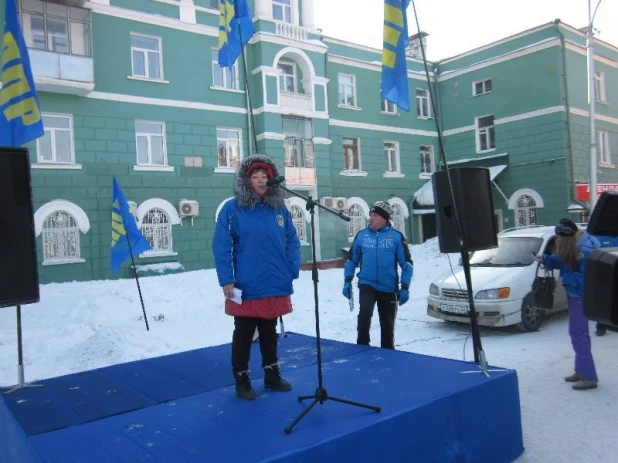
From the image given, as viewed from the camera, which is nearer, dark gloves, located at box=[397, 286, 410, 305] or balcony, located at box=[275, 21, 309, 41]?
dark gloves, located at box=[397, 286, 410, 305]

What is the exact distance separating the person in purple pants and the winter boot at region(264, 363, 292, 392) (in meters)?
3.00

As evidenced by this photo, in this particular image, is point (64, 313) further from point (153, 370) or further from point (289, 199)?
point (289, 199)

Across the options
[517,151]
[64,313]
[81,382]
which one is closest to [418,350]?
[81,382]

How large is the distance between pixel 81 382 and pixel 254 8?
17.3 m

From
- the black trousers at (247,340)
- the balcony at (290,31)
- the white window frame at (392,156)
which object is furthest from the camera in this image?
the white window frame at (392,156)

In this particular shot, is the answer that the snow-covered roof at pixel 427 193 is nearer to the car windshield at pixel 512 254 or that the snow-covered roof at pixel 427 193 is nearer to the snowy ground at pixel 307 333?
the snowy ground at pixel 307 333

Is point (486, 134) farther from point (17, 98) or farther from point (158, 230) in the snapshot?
point (17, 98)

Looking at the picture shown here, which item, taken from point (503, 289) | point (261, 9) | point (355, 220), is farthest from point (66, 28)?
point (503, 289)

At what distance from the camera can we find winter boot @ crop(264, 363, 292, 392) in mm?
3811

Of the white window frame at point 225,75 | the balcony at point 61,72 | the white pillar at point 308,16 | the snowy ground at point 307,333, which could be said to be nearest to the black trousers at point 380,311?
the snowy ground at point 307,333

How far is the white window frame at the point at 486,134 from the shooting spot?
2388cm

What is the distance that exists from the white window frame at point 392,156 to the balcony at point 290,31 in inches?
249

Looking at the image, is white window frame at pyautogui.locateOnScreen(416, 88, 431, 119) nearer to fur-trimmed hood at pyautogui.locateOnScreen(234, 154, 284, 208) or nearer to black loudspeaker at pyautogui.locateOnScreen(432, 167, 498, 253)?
black loudspeaker at pyautogui.locateOnScreen(432, 167, 498, 253)

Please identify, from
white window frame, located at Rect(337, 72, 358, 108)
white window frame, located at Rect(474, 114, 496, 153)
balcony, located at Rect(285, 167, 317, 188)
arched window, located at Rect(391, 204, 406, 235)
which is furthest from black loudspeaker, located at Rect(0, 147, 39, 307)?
white window frame, located at Rect(474, 114, 496, 153)
